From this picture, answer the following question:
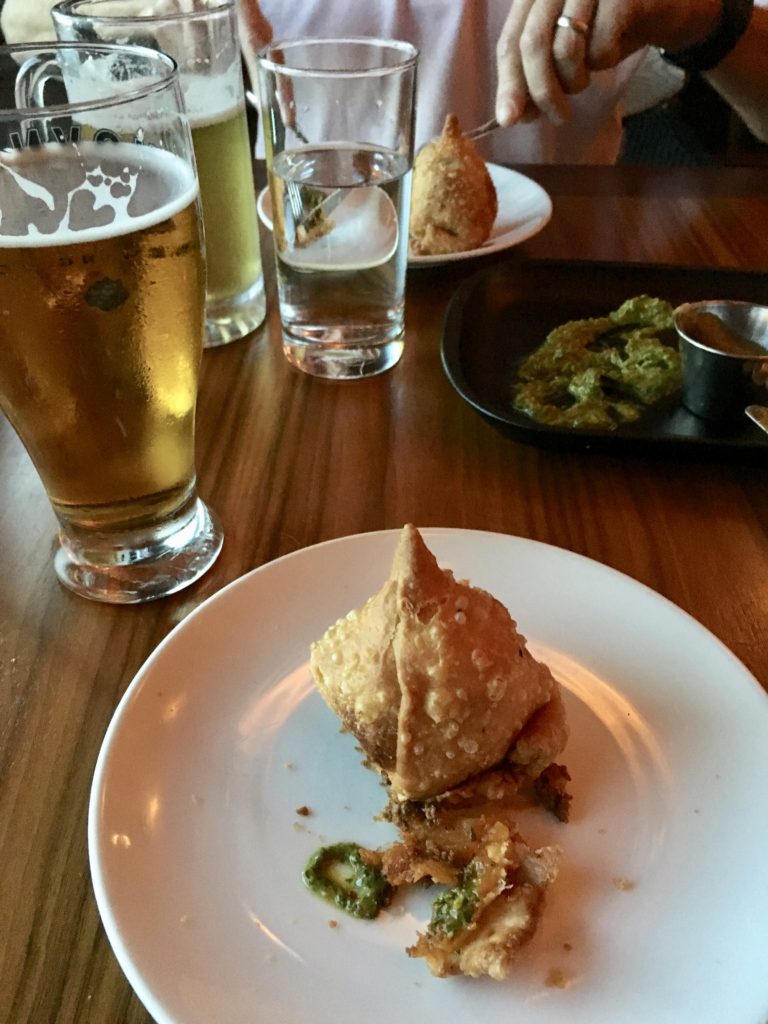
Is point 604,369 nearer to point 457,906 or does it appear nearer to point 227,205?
point 227,205

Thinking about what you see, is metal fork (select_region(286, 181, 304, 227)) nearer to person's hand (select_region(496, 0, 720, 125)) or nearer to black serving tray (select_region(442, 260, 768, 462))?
black serving tray (select_region(442, 260, 768, 462))

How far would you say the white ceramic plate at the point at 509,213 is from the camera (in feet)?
4.27

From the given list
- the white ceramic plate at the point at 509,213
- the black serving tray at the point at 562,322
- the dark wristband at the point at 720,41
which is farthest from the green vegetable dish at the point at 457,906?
the dark wristband at the point at 720,41

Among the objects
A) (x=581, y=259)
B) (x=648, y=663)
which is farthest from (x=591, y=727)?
(x=581, y=259)

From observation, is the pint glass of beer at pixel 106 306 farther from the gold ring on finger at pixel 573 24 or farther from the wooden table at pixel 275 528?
the gold ring on finger at pixel 573 24

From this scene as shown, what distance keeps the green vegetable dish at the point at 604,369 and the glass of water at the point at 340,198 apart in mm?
218

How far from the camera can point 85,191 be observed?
2.29ft

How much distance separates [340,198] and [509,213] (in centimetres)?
54

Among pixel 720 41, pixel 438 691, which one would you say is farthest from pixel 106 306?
pixel 720 41

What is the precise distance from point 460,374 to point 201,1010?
0.75m

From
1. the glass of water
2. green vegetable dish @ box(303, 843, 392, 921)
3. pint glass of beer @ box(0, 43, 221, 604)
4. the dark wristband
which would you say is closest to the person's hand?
the dark wristband

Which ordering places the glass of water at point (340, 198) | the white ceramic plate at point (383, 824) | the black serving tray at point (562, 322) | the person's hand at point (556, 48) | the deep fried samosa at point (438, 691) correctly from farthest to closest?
the person's hand at point (556, 48), the glass of water at point (340, 198), the black serving tray at point (562, 322), the deep fried samosa at point (438, 691), the white ceramic plate at point (383, 824)

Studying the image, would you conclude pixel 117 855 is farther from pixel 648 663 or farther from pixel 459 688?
pixel 648 663

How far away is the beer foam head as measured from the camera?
661 mm
